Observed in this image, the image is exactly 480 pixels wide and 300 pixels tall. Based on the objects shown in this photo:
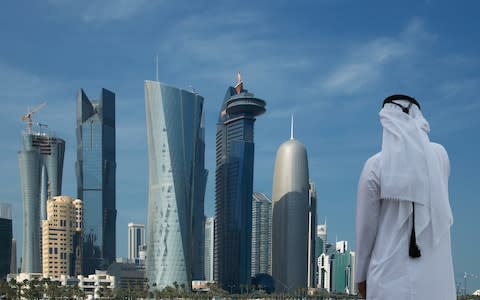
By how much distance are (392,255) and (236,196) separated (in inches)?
5767

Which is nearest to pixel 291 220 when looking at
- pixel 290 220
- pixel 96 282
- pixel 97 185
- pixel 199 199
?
pixel 290 220

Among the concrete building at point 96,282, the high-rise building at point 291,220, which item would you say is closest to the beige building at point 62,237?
the concrete building at point 96,282

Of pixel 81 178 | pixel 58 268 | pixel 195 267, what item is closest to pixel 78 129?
pixel 81 178

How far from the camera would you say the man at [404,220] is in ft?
10.8

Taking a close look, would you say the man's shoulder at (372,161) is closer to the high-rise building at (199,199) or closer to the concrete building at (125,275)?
the concrete building at (125,275)

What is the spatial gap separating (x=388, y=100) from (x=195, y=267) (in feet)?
573

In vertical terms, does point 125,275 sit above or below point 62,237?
below

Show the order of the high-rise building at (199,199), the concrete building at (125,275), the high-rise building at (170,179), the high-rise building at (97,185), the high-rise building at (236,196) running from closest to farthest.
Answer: the high-rise building at (170,179), the concrete building at (125,275), the high-rise building at (236,196), the high-rise building at (97,185), the high-rise building at (199,199)

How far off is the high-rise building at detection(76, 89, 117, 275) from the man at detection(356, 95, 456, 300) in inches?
6033

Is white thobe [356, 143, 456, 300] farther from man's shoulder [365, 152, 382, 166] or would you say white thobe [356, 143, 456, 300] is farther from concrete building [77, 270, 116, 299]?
concrete building [77, 270, 116, 299]

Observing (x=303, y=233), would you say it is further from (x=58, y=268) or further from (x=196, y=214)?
(x=58, y=268)

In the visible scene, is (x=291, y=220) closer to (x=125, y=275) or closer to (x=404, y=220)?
(x=125, y=275)

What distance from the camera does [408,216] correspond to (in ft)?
11.0

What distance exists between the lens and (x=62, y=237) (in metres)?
155
